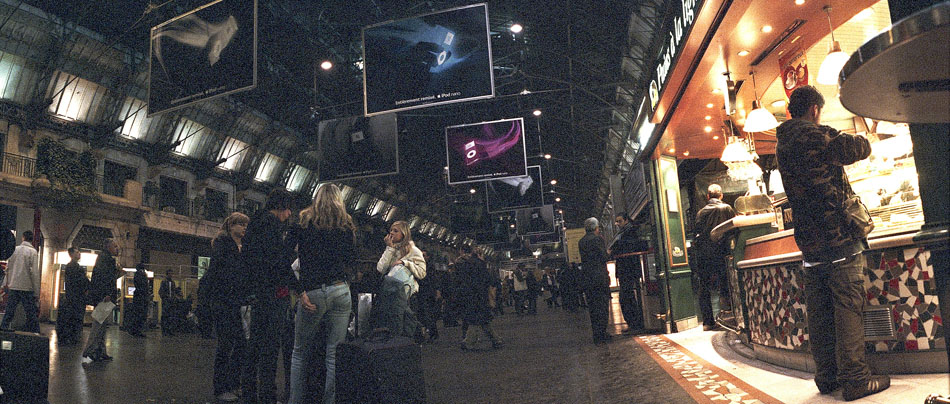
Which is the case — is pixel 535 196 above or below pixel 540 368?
A: above

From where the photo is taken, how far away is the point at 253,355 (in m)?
4.42

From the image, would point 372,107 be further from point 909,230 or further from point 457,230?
point 457,230

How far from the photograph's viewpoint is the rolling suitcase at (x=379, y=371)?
3816mm

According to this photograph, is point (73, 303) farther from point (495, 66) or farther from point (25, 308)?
point (495, 66)

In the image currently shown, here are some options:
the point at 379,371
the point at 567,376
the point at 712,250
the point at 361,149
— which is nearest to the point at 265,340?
the point at 379,371

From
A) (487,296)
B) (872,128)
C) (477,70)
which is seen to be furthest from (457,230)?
(872,128)

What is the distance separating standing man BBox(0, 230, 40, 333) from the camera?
8.00 metres

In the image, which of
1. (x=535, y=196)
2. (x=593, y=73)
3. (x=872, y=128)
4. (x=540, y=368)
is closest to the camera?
(x=872, y=128)

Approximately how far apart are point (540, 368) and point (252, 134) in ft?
84.2

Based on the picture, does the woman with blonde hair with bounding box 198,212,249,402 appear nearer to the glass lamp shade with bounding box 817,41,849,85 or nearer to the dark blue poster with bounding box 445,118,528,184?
the glass lamp shade with bounding box 817,41,849,85

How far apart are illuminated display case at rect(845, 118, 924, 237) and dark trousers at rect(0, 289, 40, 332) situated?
9.60 metres

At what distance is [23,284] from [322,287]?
626cm

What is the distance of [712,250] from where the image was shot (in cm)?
783

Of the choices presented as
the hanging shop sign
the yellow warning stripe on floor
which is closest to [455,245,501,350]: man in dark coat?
the yellow warning stripe on floor
